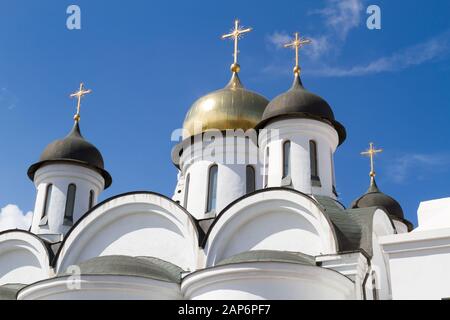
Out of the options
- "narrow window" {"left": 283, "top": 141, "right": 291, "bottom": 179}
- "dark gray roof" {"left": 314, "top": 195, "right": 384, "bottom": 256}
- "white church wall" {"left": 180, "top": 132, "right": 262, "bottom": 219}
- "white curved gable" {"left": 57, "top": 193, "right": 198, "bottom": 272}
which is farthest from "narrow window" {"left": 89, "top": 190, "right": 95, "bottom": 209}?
"dark gray roof" {"left": 314, "top": 195, "right": 384, "bottom": 256}

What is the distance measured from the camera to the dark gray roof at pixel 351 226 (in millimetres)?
10234

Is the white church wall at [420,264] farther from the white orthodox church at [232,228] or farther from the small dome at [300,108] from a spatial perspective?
the small dome at [300,108]

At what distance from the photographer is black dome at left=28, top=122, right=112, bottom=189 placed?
47.5 feet

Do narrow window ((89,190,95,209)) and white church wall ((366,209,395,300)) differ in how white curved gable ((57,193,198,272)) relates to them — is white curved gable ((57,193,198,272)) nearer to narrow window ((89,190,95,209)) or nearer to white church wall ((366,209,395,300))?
→ narrow window ((89,190,95,209))

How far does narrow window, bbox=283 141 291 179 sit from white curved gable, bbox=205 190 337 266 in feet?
5.23

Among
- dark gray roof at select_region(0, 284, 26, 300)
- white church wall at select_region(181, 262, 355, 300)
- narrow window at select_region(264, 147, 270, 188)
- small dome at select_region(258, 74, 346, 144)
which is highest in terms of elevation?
small dome at select_region(258, 74, 346, 144)

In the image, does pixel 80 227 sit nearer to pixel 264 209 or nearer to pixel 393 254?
pixel 264 209

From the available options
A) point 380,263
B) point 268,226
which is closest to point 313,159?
point 268,226

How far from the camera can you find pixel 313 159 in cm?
1258

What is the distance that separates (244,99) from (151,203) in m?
3.73

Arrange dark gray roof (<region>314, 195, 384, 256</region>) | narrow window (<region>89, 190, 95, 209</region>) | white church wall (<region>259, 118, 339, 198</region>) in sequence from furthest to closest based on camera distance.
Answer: narrow window (<region>89, 190, 95, 209</region>) < white church wall (<region>259, 118, 339, 198</region>) < dark gray roof (<region>314, 195, 384, 256</region>)
